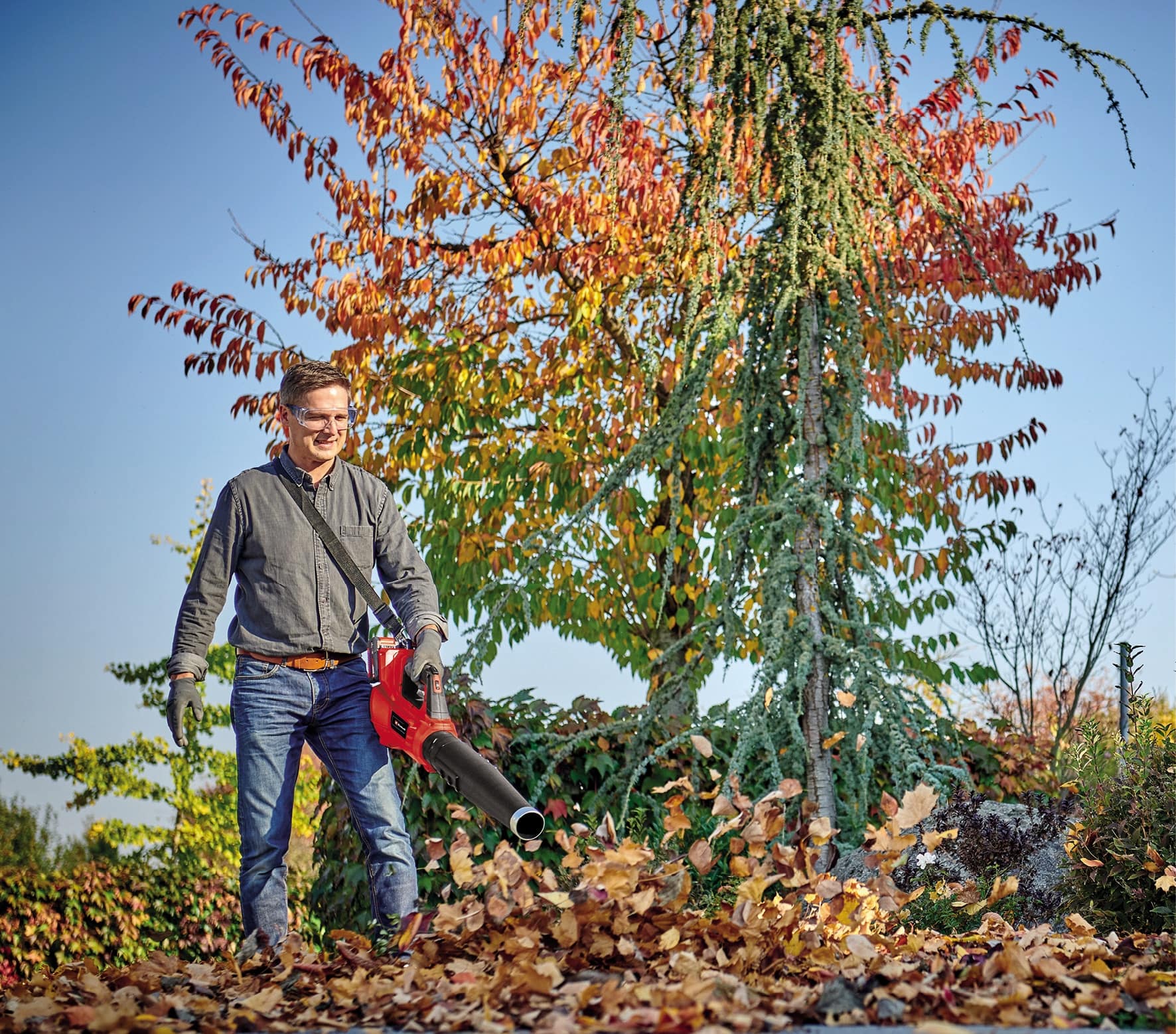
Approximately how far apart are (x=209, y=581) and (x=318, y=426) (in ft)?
2.11

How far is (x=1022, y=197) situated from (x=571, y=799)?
5.92m

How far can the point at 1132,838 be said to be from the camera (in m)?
3.27

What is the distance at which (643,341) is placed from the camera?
4.45 meters

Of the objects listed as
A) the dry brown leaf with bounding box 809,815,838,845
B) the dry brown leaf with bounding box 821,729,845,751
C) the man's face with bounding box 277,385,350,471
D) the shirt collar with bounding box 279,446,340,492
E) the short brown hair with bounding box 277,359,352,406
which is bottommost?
the dry brown leaf with bounding box 809,815,838,845

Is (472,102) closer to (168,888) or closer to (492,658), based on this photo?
(492,658)

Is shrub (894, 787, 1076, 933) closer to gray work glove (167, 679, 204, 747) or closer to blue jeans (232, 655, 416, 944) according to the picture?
blue jeans (232, 655, 416, 944)

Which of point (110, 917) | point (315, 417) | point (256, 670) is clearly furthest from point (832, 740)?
point (110, 917)

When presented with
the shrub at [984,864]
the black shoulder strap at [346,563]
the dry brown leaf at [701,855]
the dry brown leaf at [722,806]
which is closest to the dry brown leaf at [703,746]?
the dry brown leaf at [722,806]

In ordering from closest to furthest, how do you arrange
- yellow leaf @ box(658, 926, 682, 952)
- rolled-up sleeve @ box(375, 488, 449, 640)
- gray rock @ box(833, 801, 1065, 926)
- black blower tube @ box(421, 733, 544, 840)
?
yellow leaf @ box(658, 926, 682, 952), black blower tube @ box(421, 733, 544, 840), rolled-up sleeve @ box(375, 488, 449, 640), gray rock @ box(833, 801, 1065, 926)

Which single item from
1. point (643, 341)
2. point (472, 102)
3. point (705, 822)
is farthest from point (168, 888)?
point (472, 102)

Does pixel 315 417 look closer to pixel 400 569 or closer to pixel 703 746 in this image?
pixel 400 569

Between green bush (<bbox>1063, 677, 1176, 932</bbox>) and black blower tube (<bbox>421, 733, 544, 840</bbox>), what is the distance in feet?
5.71

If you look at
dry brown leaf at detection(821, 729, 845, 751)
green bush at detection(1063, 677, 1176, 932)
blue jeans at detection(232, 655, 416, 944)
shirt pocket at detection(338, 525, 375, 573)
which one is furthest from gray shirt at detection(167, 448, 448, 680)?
green bush at detection(1063, 677, 1176, 932)

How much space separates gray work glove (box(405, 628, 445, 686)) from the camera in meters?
3.35
